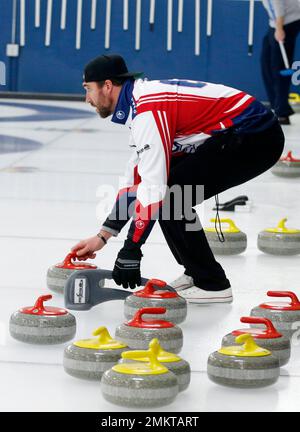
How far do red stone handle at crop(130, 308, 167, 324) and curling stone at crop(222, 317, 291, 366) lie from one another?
1.04 ft

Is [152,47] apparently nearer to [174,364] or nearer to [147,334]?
[147,334]

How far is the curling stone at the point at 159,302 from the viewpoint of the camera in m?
4.47

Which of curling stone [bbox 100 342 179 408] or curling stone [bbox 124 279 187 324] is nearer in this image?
curling stone [bbox 100 342 179 408]

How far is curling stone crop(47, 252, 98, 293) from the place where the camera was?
4.97 meters

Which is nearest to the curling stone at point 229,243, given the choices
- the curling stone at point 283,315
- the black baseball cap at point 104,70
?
the curling stone at point 283,315

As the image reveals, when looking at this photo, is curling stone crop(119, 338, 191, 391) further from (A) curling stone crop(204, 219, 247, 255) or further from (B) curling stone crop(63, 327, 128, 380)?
(A) curling stone crop(204, 219, 247, 255)

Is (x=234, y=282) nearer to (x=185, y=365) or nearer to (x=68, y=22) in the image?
(x=185, y=365)

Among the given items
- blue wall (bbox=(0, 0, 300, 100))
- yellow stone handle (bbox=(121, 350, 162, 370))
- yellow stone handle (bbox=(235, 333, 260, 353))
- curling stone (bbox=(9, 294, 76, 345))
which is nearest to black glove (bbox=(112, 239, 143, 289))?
curling stone (bbox=(9, 294, 76, 345))

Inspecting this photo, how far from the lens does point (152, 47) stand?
51.0 feet

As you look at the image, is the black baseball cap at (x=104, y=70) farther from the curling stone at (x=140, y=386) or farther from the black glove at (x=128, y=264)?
the curling stone at (x=140, y=386)

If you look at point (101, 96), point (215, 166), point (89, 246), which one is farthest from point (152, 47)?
point (89, 246)

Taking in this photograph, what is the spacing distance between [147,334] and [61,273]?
111 cm

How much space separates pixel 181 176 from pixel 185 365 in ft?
3.99
